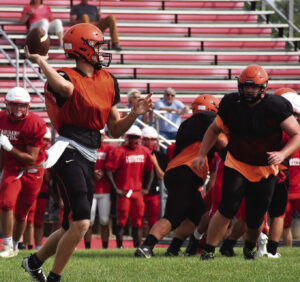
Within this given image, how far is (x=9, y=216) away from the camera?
7.71m

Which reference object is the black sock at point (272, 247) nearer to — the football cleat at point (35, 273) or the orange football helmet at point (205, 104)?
the orange football helmet at point (205, 104)

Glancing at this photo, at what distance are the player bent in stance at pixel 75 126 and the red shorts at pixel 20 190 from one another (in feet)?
9.98

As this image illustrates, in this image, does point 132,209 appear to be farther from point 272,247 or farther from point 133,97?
point 272,247

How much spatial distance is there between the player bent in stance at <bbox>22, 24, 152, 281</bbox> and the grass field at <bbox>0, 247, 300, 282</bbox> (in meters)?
0.60

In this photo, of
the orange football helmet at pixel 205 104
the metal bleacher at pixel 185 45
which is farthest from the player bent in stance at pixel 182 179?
the metal bleacher at pixel 185 45

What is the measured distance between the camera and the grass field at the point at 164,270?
5.14m

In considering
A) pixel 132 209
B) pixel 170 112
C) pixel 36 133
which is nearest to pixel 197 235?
pixel 36 133

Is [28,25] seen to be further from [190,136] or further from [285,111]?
[285,111]

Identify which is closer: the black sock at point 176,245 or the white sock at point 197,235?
the black sock at point 176,245

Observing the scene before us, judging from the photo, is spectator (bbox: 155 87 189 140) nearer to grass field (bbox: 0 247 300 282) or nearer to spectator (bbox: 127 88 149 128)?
spectator (bbox: 127 88 149 128)

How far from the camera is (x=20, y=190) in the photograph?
26.6ft

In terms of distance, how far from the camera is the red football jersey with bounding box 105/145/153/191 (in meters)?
10.2

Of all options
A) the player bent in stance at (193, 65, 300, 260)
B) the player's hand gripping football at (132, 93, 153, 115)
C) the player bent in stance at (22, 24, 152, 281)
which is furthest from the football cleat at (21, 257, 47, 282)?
the player bent in stance at (193, 65, 300, 260)

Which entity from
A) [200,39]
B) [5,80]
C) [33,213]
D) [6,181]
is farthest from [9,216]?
→ [200,39]
